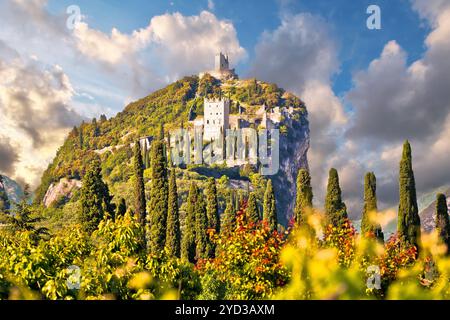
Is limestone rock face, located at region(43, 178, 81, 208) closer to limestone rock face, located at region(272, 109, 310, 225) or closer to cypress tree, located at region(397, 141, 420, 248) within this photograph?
limestone rock face, located at region(272, 109, 310, 225)

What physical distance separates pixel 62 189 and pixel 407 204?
109886 millimetres

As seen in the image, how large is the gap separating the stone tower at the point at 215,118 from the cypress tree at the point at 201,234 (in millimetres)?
108417

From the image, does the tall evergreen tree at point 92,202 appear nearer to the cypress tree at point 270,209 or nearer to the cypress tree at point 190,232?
the cypress tree at point 190,232

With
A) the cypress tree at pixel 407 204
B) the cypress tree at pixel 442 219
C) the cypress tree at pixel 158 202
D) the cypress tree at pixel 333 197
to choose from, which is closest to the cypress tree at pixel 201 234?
the cypress tree at pixel 158 202

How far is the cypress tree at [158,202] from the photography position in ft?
149

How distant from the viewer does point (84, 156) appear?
151m

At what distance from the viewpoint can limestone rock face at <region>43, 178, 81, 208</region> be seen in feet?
427

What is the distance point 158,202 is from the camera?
4631 cm

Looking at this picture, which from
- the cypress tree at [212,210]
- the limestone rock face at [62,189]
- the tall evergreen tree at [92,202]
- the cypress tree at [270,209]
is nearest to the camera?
the tall evergreen tree at [92,202]

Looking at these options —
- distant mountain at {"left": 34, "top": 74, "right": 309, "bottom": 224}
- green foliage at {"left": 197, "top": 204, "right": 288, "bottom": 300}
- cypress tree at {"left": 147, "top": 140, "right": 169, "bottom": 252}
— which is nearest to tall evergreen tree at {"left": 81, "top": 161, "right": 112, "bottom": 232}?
cypress tree at {"left": 147, "top": 140, "right": 169, "bottom": 252}

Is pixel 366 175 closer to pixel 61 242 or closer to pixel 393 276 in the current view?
pixel 393 276
